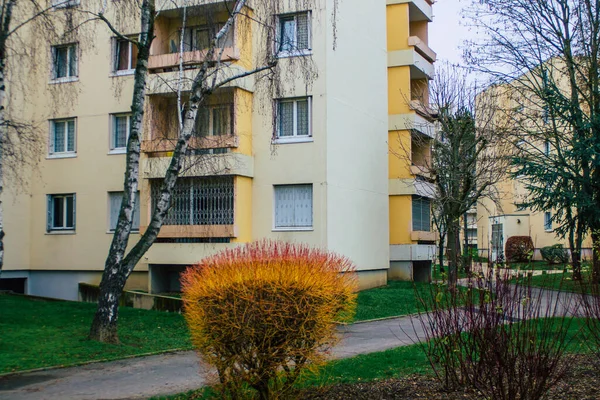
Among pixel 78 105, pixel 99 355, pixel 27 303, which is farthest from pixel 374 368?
pixel 78 105

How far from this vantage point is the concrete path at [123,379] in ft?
33.1

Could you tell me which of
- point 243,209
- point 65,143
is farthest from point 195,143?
point 65,143

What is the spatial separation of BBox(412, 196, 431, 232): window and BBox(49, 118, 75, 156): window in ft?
45.9

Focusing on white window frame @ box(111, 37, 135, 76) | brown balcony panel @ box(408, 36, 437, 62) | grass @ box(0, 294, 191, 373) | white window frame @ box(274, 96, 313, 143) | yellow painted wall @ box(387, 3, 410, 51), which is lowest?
grass @ box(0, 294, 191, 373)

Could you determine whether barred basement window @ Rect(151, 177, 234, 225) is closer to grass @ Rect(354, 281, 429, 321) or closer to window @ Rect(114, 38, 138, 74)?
grass @ Rect(354, 281, 429, 321)

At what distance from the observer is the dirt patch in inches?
321

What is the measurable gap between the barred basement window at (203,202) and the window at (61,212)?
16.7 feet

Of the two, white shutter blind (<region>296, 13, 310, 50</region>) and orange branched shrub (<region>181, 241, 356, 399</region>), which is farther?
white shutter blind (<region>296, 13, 310, 50</region>)

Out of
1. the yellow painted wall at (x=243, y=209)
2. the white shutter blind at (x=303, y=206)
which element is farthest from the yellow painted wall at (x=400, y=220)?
the yellow painted wall at (x=243, y=209)

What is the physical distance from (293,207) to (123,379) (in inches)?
476

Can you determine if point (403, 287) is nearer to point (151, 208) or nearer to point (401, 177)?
point (401, 177)

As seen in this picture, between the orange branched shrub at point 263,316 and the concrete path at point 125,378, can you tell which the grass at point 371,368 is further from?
the orange branched shrub at point 263,316

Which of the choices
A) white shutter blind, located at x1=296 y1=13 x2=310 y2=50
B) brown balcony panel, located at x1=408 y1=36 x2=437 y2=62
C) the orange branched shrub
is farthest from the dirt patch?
brown balcony panel, located at x1=408 y1=36 x2=437 y2=62

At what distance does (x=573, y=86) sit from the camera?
26234 millimetres
